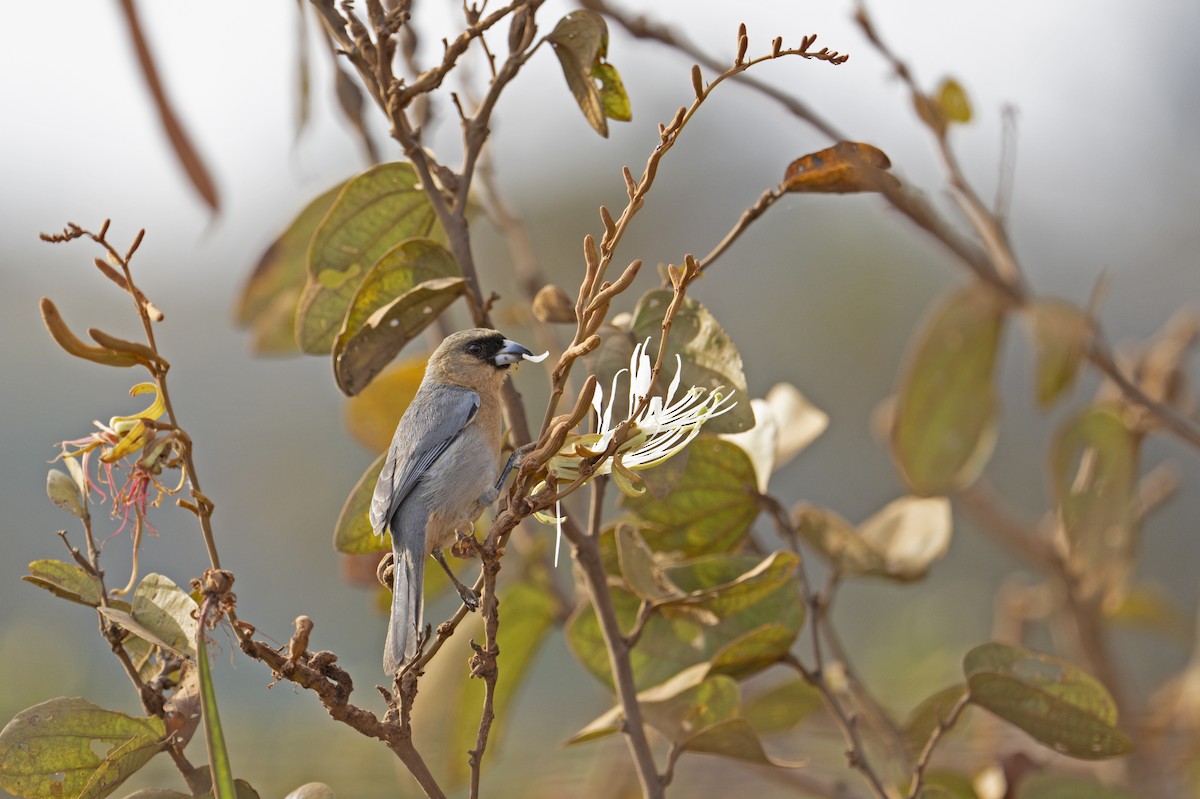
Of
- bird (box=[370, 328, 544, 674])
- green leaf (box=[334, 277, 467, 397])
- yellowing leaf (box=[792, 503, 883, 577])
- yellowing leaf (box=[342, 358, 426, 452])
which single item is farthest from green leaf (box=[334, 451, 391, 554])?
yellowing leaf (box=[792, 503, 883, 577])

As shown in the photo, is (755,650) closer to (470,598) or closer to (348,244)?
(470,598)

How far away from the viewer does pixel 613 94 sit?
3.89 ft

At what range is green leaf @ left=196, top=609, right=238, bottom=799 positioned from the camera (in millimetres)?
802

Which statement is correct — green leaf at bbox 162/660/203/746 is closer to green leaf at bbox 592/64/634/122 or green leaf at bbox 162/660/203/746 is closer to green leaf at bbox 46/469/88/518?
green leaf at bbox 46/469/88/518

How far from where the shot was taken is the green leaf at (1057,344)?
1.87 m

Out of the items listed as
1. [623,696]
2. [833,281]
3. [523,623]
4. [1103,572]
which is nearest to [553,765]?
[523,623]

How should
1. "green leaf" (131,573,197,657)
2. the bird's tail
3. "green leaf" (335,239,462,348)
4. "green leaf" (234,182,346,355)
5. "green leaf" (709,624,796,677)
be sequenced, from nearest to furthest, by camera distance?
1. "green leaf" (131,573,197,657)
2. the bird's tail
3. "green leaf" (335,239,462,348)
4. "green leaf" (709,624,796,677)
5. "green leaf" (234,182,346,355)

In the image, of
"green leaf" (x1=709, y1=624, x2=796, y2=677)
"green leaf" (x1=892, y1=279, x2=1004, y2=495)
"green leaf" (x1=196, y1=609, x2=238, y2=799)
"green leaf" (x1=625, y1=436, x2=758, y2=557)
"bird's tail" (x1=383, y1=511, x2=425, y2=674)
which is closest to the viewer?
"green leaf" (x1=196, y1=609, x2=238, y2=799)

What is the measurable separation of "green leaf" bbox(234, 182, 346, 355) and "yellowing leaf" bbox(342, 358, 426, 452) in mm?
172

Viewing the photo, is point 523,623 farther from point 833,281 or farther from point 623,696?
point 833,281

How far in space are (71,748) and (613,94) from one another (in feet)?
2.57

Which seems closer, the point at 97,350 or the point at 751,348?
the point at 97,350

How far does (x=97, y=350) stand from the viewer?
0.89 metres

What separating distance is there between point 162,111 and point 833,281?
7.73m
